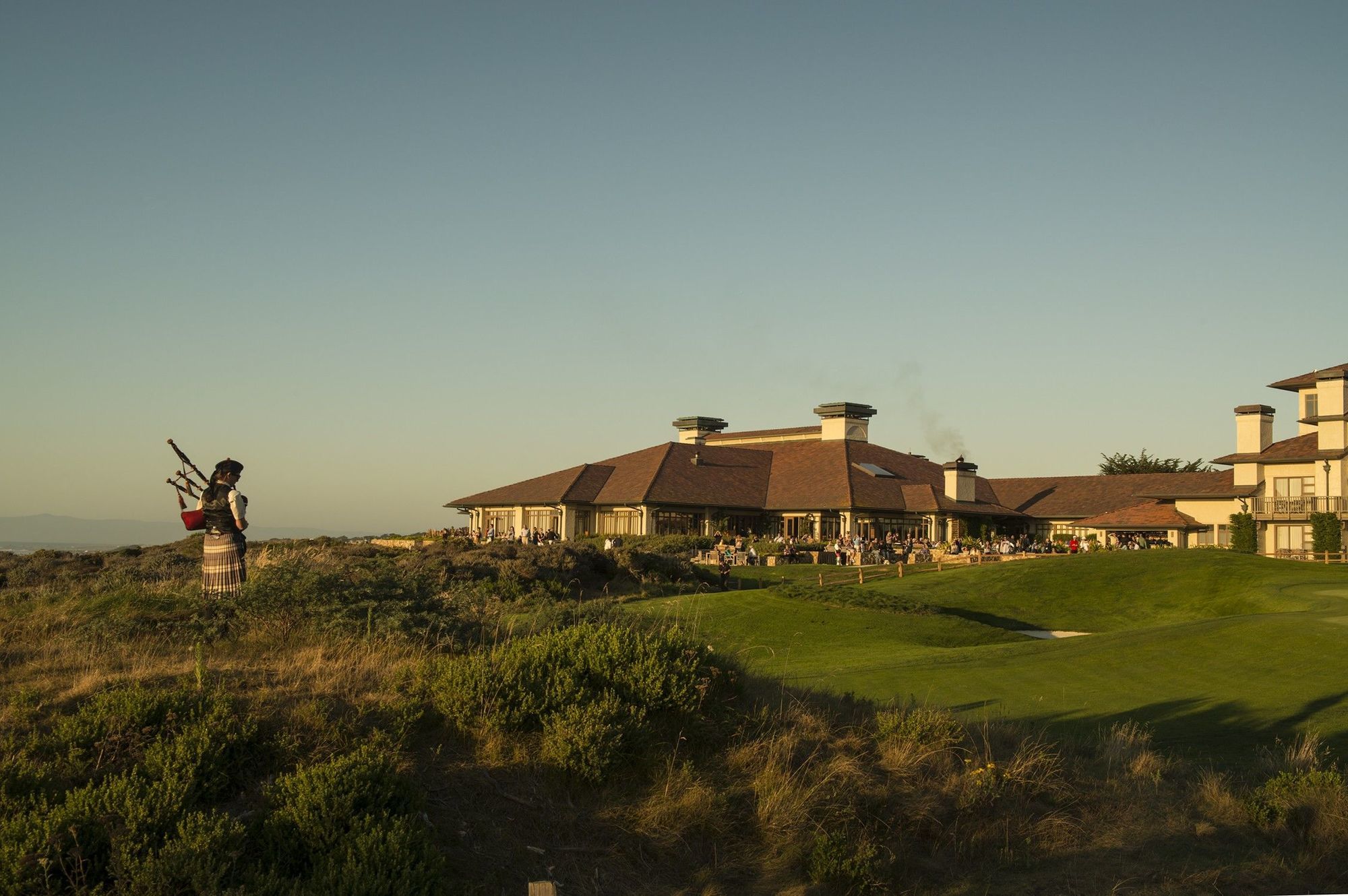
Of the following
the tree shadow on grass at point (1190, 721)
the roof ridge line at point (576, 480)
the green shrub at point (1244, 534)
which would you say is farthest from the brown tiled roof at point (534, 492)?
the tree shadow on grass at point (1190, 721)

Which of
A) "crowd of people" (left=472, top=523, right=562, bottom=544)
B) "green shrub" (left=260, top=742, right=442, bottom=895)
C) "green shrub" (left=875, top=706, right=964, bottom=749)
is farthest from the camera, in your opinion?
"crowd of people" (left=472, top=523, right=562, bottom=544)

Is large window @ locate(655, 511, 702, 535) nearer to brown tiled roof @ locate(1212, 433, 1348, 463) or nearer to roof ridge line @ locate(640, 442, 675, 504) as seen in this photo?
roof ridge line @ locate(640, 442, 675, 504)

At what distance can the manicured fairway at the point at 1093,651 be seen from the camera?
619 inches

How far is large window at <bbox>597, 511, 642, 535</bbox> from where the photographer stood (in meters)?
56.2

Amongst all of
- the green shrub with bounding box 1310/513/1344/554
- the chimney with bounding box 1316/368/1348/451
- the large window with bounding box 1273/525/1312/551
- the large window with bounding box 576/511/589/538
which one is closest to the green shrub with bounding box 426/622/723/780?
the large window with bounding box 576/511/589/538

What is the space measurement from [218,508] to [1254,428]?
52835 millimetres

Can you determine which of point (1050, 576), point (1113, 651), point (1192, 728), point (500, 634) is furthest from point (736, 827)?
point (1050, 576)

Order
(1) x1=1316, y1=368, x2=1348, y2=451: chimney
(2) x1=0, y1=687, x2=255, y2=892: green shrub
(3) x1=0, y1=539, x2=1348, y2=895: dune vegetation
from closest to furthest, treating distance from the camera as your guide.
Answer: (2) x1=0, y1=687, x2=255, y2=892: green shrub
(3) x1=0, y1=539, x2=1348, y2=895: dune vegetation
(1) x1=1316, y1=368, x2=1348, y2=451: chimney

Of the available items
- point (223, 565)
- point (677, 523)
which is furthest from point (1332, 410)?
point (223, 565)

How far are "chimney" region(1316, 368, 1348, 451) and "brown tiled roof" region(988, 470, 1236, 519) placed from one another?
596 cm

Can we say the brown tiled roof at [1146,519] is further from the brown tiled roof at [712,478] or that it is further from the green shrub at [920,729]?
the green shrub at [920,729]

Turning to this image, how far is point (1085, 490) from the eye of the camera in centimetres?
6488

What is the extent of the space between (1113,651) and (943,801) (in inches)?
521

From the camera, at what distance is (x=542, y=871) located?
7.61 meters
